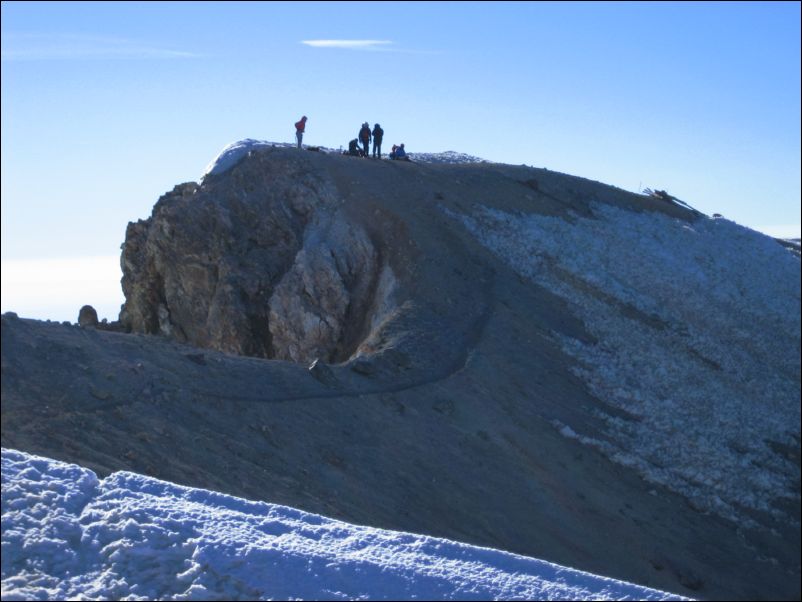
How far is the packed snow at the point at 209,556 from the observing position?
853cm

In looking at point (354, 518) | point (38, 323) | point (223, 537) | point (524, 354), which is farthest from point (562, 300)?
point (223, 537)

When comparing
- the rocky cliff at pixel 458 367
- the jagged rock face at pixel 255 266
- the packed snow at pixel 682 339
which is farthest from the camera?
the jagged rock face at pixel 255 266

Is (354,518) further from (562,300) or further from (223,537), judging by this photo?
(562,300)

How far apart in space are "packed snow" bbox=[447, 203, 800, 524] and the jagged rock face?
14.6 ft

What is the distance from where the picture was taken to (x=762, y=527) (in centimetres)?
2189

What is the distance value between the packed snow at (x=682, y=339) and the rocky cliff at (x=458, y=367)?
75 mm

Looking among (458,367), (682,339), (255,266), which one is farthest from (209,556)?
(682,339)

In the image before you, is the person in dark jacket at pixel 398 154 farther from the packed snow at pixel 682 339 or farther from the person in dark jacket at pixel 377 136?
the packed snow at pixel 682 339

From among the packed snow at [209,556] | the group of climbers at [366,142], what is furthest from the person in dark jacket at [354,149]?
the packed snow at [209,556]

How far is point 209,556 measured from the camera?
8.82 m

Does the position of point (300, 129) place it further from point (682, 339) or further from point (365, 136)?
point (682, 339)

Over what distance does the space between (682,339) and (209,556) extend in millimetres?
21386

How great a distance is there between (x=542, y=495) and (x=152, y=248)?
44.1ft

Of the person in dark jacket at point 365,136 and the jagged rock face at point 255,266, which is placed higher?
the person in dark jacket at point 365,136
